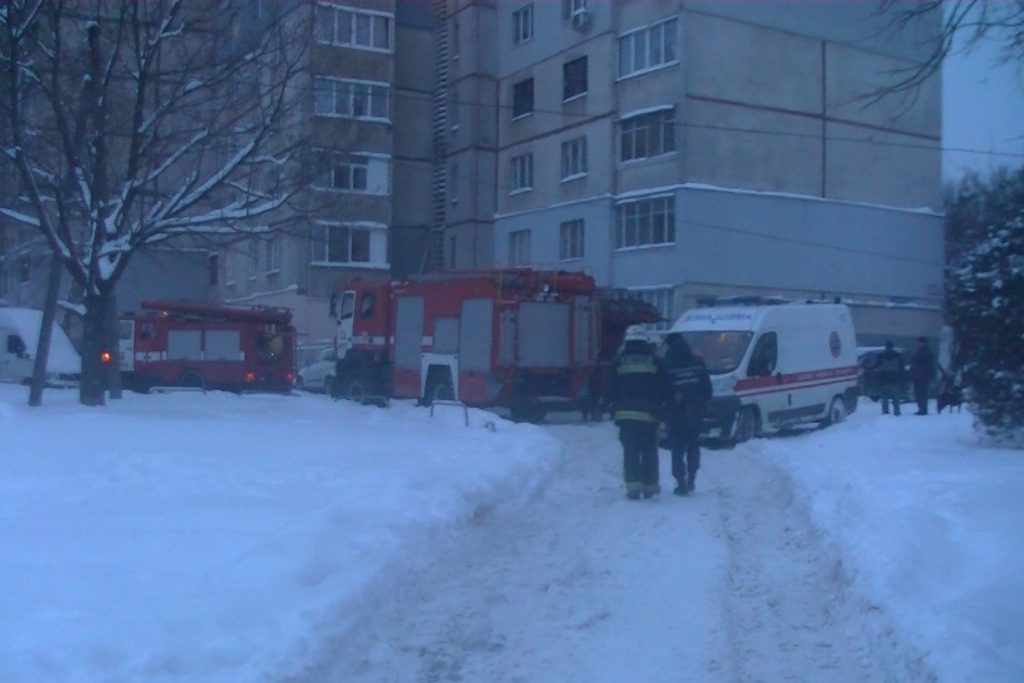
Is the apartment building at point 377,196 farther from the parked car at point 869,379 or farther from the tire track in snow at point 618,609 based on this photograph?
the tire track in snow at point 618,609

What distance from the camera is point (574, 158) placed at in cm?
4350

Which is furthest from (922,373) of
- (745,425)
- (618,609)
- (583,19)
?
(583,19)

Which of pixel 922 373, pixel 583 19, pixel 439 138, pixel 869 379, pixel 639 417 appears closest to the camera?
pixel 639 417

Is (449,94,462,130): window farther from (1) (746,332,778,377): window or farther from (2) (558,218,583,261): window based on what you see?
(1) (746,332,778,377): window

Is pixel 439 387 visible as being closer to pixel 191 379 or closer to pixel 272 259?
pixel 191 379

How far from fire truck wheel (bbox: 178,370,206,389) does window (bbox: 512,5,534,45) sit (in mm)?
18668

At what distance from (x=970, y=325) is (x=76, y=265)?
1389 cm

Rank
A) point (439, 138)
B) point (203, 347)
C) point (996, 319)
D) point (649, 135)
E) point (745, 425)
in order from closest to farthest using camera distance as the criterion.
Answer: point (996, 319), point (745, 425), point (203, 347), point (649, 135), point (439, 138)

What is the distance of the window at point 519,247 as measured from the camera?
46.2 metres

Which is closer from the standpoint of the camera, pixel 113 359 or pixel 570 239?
pixel 113 359

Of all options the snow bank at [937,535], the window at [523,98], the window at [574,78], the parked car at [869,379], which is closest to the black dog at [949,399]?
the snow bank at [937,535]

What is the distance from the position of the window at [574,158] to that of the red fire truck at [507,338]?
17199 mm

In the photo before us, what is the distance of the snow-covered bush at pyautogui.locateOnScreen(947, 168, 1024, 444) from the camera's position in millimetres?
15039

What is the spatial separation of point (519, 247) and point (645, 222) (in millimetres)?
7963
